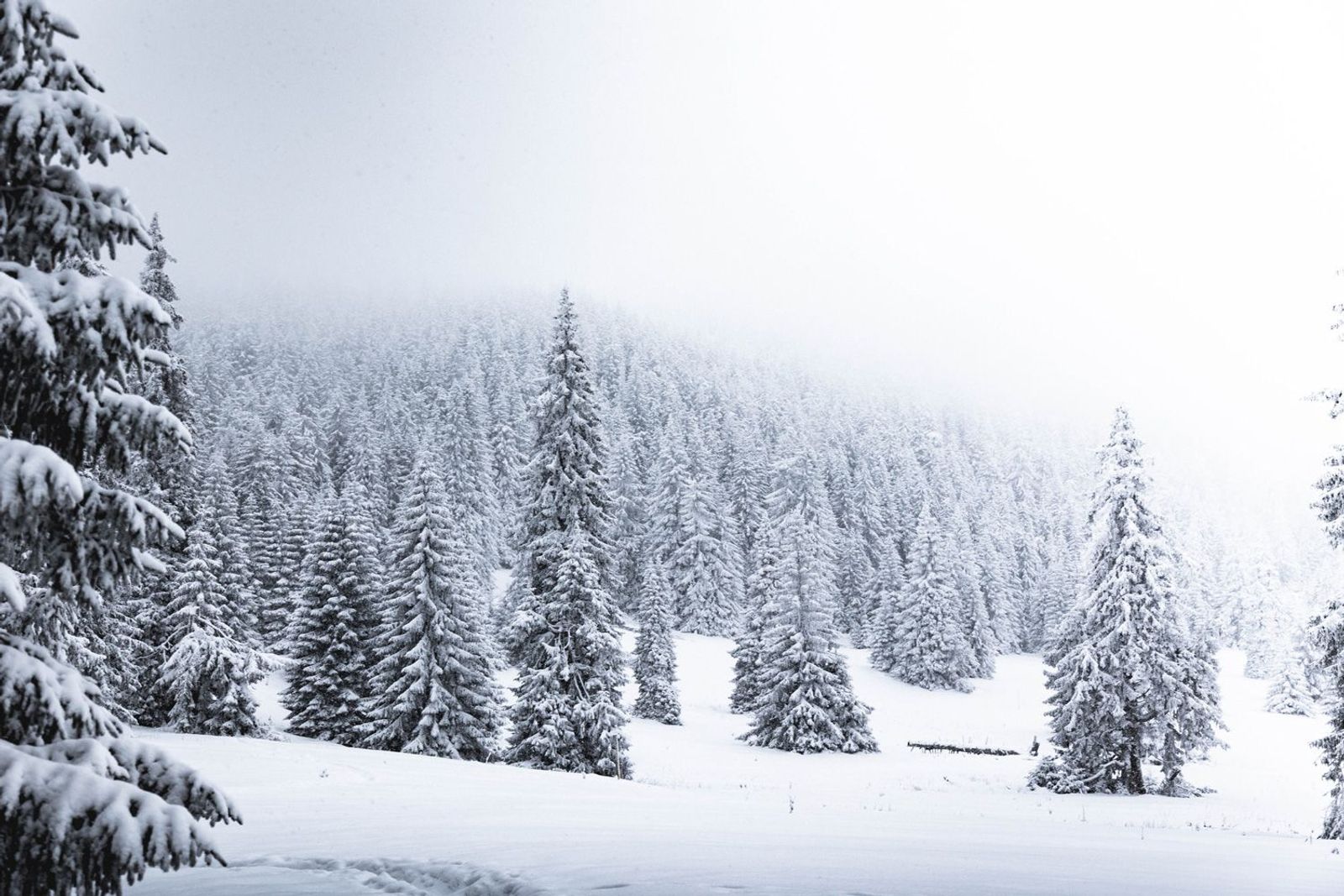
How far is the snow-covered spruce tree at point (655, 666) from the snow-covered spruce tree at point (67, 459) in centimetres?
4250

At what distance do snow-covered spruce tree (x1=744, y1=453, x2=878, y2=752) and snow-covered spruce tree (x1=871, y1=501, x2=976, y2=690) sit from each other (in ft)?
76.0

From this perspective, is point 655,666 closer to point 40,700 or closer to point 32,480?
point 40,700

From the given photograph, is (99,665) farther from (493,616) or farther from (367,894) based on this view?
(493,616)

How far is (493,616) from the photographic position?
213ft

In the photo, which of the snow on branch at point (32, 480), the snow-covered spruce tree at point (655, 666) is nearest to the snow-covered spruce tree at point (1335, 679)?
the snow on branch at point (32, 480)

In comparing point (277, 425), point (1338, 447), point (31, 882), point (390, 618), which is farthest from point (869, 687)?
point (277, 425)

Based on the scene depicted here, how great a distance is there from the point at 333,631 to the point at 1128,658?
29.3 m

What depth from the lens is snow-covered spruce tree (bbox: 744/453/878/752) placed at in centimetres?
4094

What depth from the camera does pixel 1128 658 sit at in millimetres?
27656

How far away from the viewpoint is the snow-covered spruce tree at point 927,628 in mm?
64312

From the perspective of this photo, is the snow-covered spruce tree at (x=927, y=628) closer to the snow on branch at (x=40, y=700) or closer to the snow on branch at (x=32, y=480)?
the snow on branch at (x=40, y=700)

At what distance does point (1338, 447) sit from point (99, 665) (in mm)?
27654

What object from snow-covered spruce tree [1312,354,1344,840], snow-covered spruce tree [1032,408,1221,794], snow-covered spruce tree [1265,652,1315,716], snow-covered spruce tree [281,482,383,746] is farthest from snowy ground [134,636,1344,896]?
snow-covered spruce tree [1265,652,1315,716]

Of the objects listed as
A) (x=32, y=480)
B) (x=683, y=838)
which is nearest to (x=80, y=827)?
(x=32, y=480)
